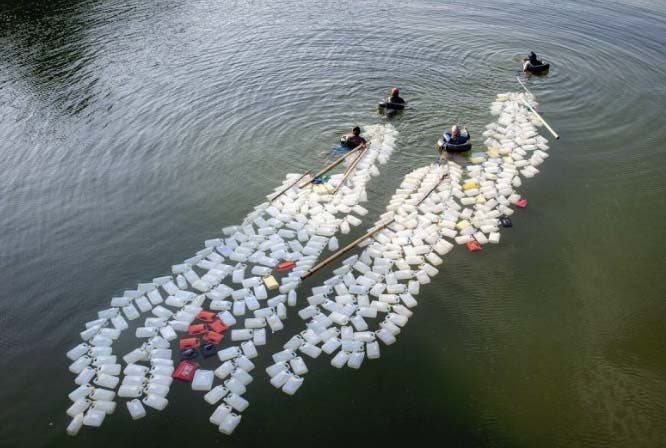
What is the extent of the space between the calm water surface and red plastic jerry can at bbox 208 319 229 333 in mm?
1582

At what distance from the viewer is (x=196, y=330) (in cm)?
1422

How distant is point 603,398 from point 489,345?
10.3 ft

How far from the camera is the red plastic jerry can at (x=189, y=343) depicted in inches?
544

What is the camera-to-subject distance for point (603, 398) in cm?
1242

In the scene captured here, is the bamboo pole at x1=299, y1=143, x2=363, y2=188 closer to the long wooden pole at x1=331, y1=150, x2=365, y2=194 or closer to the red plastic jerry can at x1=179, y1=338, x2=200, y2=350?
the long wooden pole at x1=331, y1=150, x2=365, y2=194

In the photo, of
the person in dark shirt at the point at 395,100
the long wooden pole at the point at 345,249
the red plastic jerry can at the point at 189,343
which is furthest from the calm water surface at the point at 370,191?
the long wooden pole at the point at 345,249

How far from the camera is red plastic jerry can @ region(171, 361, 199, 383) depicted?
13.1m

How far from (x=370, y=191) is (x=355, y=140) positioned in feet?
10.9

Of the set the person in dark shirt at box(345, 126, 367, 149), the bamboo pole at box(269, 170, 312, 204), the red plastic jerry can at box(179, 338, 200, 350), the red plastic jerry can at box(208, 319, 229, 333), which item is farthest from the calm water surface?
the red plastic jerry can at box(179, 338, 200, 350)

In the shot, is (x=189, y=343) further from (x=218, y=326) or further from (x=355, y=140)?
(x=355, y=140)

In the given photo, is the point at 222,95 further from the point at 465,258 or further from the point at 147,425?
the point at 147,425

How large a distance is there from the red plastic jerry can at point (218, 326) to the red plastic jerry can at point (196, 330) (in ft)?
0.68

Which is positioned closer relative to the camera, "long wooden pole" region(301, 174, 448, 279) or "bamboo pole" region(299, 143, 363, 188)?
"long wooden pole" region(301, 174, 448, 279)

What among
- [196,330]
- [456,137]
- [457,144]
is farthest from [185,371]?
[456,137]
